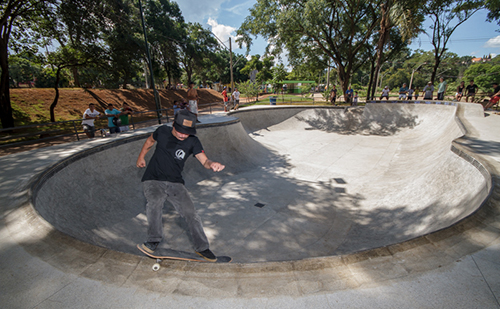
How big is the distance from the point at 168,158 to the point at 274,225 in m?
3.51

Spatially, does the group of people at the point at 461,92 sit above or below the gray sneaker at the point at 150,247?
above

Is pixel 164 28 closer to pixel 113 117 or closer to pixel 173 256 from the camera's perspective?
pixel 113 117

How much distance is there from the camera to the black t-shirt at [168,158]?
299 centimetres

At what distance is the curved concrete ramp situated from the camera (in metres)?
4.47

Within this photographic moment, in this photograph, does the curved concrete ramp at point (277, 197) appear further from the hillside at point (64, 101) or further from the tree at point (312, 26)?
the hillside at point (64, 101)

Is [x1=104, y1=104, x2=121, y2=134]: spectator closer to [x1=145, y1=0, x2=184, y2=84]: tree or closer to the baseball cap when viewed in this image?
the baseball cap

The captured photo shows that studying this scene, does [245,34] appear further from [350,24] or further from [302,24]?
[350,24]

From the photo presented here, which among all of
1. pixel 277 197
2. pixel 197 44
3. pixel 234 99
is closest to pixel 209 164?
pixel 277 197

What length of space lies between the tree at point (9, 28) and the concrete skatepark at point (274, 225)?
9.48m

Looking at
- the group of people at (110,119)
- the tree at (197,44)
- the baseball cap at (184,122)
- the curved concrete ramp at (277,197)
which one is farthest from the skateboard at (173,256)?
the tree at (197,44)

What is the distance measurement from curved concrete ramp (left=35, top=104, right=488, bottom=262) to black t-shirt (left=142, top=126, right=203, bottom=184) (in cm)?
209

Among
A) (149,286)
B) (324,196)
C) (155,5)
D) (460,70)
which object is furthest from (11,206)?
(460,70)

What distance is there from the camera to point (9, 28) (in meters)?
12.1

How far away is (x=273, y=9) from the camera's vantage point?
19.9 m
